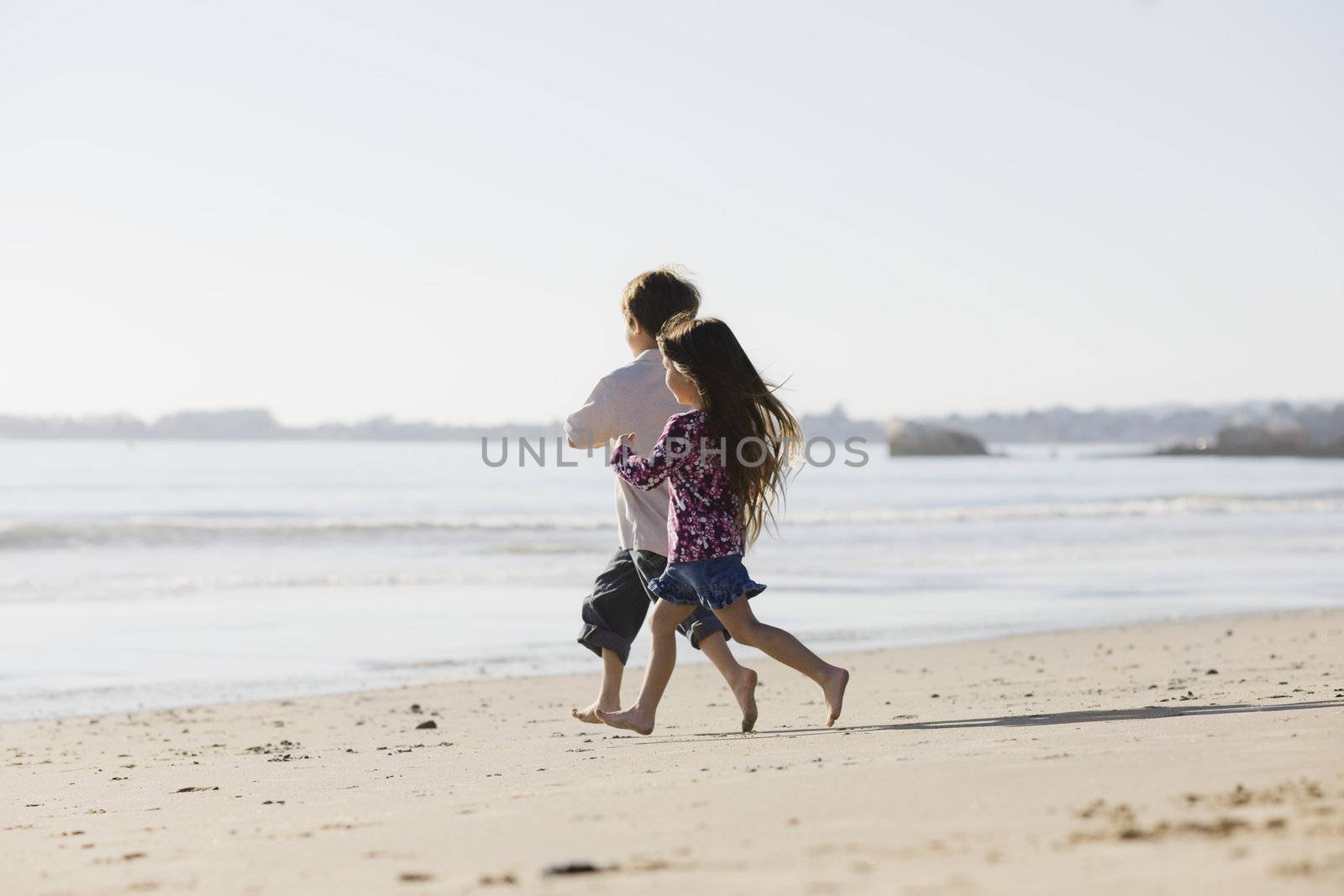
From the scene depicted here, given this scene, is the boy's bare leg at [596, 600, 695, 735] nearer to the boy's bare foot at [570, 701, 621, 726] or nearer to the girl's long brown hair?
the boy's bare foot at [570, 701, 621, 726]

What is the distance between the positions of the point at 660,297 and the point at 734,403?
26.7 inches

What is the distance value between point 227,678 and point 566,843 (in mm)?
5709

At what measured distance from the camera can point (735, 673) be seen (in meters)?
5.01

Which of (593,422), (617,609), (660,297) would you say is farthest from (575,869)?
(660,297)

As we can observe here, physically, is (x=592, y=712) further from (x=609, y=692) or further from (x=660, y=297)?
(x=660, y=297)

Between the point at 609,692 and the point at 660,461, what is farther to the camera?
the point at 609,692

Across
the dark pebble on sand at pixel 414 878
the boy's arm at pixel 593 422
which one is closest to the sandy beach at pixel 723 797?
the dark pebble on sand at pixel 414 878

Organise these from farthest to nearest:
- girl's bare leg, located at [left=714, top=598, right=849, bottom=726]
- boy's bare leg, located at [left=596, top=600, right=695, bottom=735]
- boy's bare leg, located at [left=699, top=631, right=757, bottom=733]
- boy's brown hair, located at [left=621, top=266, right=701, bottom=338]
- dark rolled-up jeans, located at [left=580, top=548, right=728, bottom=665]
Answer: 1. dark rolled-up jeans, located at [left=580, top=548, right=728, bottom=665]
2. boy's brown hair, located at [left=621, top=266, right=701, bottom=338]
3. boy's bare leg, located at [left=699, top=631, right=757, bottom=733]
4. boy's bare leg, located at [left=596, top=600, right=695, bottom=735]
5. girl's bare leg, located at [left=714, top=598, right=849, bottom=726]

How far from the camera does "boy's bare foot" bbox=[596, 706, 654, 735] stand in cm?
504

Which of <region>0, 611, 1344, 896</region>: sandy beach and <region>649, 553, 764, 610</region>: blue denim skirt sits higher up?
<region>649, 553, 764, 610</region>: blue denim skirt

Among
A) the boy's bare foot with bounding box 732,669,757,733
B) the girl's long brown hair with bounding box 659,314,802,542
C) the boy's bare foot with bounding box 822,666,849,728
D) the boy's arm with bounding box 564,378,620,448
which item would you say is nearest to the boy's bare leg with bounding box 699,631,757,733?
the boy's bare foot with bounding box 732,669,757,733

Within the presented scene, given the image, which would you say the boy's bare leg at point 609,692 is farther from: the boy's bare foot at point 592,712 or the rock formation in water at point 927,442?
the rock formation in water at point 927,442

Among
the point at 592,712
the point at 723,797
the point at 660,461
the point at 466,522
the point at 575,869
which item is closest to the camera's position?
the point at 575,869

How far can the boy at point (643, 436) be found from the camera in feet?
16.3
